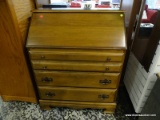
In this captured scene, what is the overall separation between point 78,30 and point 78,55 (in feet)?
0.76

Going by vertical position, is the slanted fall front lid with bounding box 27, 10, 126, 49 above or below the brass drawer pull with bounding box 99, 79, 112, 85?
above

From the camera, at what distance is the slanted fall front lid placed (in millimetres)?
1216

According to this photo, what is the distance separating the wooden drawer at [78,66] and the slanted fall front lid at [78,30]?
0.54 ft

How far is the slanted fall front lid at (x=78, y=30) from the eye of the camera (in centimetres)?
122

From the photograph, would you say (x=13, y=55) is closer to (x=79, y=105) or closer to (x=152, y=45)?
(x=79, y=105)

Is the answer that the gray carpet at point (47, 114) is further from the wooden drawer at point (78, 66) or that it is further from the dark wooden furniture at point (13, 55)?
the wooden drawer at point (78, 66)


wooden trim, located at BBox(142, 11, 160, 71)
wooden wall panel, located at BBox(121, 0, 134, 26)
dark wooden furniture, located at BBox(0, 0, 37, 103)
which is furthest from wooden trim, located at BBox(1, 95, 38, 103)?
wooden wall panel, located at BBox(121, 0, 134, 26)

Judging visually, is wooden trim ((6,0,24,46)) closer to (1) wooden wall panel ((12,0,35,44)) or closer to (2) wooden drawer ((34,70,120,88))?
(1) wooden wall panel ((12,0,35,44))

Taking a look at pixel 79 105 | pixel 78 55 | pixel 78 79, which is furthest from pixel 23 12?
pixel 79 105

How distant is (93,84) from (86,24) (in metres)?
0.59

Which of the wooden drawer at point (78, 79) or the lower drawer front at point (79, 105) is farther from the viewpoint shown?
the lower drawer front at point (79, 105)

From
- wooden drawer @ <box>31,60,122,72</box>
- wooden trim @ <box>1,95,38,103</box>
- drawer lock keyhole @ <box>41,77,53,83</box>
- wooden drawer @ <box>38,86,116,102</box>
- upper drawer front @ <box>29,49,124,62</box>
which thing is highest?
upper drawer front @ <box>29,49,124,62</box>

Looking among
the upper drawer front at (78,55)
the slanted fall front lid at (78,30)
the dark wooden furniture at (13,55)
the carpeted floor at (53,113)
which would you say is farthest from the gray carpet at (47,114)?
the slanted fall front lid at (78,30)

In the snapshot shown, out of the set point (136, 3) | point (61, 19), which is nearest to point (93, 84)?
point (61, 19)
